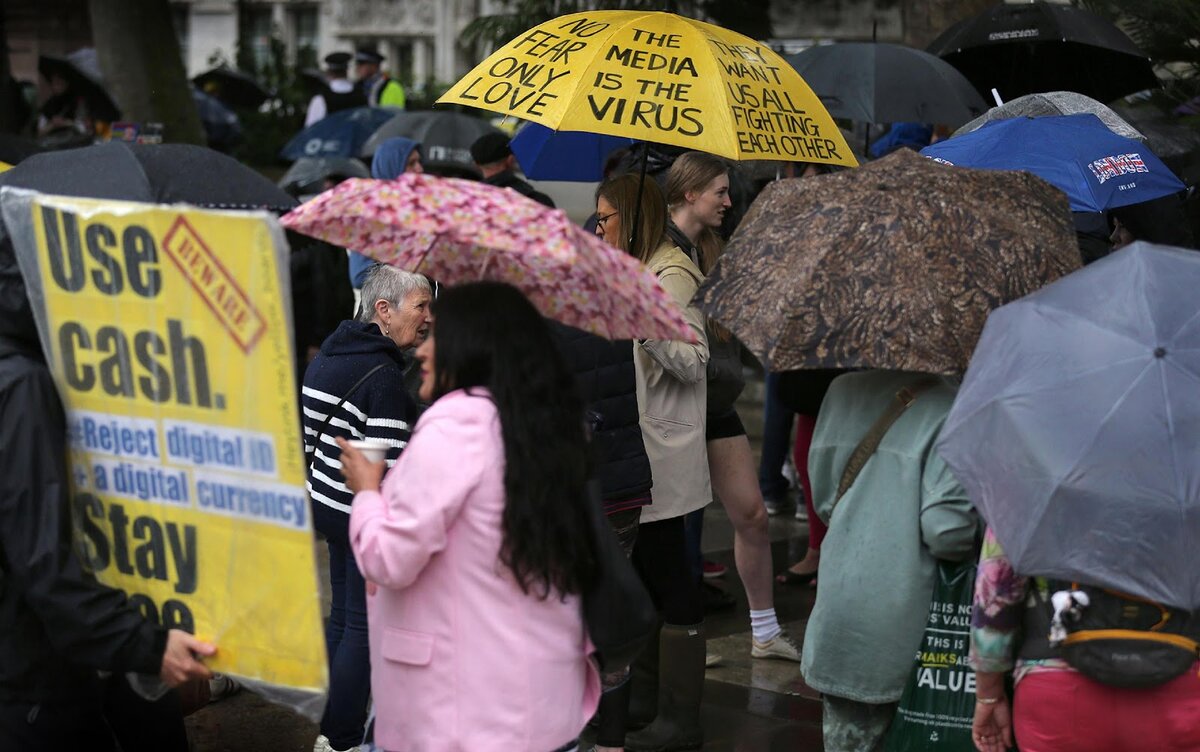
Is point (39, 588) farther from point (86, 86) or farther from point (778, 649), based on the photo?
point (86, 86)

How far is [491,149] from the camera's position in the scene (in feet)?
27.8

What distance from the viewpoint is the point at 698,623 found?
5.48 meters

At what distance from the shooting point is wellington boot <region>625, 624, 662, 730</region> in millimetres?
5660

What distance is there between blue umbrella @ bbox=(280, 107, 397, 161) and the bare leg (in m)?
7.08

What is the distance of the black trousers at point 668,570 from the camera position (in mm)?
5461

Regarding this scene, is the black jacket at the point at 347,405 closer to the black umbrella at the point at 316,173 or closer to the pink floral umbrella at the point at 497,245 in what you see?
the pink floral umbrella at the point at 497,245

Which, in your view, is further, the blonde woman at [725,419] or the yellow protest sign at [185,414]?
the blonde woman at [725,419]

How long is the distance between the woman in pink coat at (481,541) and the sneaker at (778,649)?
3103mm

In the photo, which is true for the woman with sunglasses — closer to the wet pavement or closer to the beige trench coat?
the beige trench coat

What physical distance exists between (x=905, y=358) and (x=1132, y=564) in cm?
75

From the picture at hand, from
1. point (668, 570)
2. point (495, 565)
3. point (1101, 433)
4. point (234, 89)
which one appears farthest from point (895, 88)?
point (234, 89)

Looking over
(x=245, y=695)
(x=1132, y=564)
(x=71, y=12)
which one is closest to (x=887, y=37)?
(x=71, y=12)

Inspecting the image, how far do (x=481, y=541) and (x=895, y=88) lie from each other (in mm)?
5358

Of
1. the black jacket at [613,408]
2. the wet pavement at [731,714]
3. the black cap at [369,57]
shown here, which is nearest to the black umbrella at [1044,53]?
the wet pavement at [731,714]
